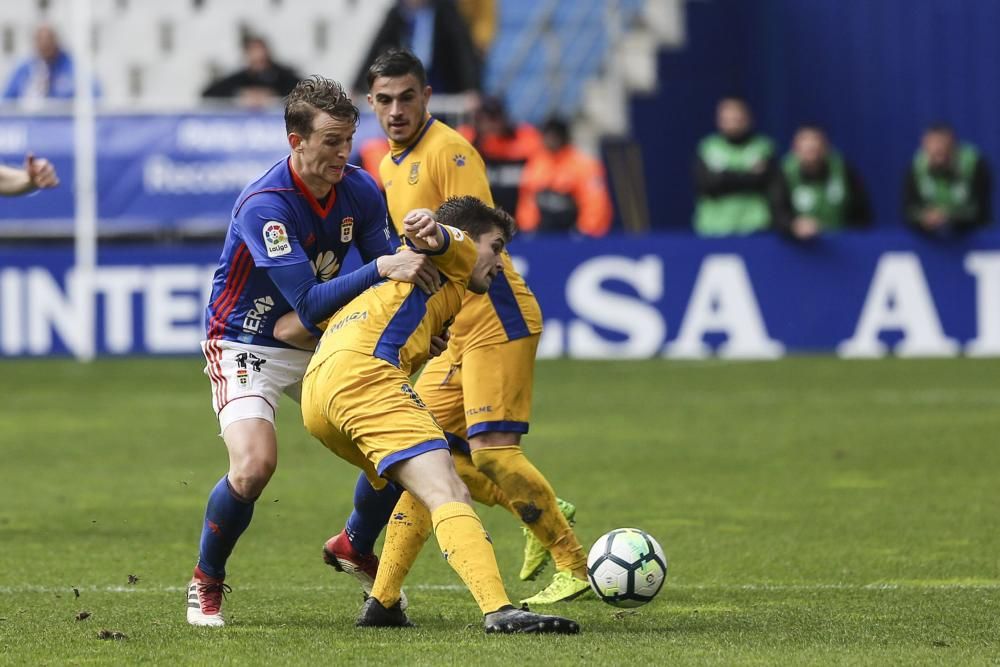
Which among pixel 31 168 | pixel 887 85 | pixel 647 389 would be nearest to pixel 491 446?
pixel 31 168

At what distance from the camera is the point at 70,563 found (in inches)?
315

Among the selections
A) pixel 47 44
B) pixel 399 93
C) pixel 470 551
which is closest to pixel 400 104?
pixel 399 93

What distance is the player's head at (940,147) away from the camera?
58.5 feet

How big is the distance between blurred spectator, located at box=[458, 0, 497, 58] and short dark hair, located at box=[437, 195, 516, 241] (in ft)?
43.9

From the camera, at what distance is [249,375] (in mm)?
6668

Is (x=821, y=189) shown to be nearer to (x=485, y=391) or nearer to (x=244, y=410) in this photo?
(x=485, y=391)

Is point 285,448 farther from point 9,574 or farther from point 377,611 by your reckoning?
point 377,611

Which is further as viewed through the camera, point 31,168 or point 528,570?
point 31,168

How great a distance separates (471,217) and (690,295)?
10.7m

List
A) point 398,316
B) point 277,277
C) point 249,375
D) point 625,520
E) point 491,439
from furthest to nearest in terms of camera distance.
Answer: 1. point 625,520
2. point 491,439
3. point 249,375
4. point 277,277
5. point 398,316

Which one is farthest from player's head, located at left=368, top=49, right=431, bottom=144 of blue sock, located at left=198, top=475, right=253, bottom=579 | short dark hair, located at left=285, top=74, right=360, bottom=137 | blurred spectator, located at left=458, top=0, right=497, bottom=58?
blurred spectator, located at left=458, top=0, right=497, bottom=58

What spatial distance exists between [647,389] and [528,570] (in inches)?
314

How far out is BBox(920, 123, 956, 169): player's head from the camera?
1784 centimetres

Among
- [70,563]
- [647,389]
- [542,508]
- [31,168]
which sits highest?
[31,168]
